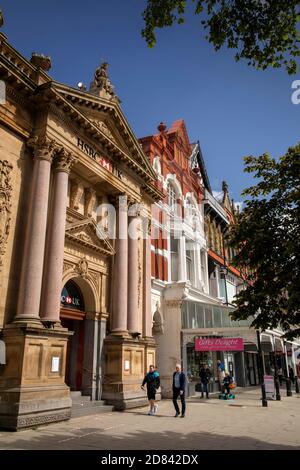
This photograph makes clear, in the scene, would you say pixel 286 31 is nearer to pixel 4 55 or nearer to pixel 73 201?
pixel 4 55

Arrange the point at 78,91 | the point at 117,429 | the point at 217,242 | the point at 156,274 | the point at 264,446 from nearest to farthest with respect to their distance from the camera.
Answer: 1. the point at 264,446
2. the point at 117,429
3. the point at 78,91
4. the point at 156,274
5. the point at 217,242

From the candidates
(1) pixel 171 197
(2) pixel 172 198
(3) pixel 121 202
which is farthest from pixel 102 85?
(2) pixel 172 198

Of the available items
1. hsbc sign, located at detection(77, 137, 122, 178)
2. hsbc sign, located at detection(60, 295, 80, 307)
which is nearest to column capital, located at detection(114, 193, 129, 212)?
hsbc sign, located at detection(77, 137, 122, 178)

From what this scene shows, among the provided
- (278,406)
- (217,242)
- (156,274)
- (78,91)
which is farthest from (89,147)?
(217,242)

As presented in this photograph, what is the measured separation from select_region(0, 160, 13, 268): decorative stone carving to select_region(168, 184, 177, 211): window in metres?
14.0

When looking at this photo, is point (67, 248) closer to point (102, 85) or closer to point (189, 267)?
point (102, 85)

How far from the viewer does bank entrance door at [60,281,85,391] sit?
1453 centimetres

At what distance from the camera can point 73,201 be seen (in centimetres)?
1514

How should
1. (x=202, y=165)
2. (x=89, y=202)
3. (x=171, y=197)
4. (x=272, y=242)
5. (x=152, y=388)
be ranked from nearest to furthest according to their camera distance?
(x=272, y=242) → (x=152, y=388) → (x=89, y=202) → (x=171, y=197) → (x=202, y=165)

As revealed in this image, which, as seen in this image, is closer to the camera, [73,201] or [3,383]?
[3,383]

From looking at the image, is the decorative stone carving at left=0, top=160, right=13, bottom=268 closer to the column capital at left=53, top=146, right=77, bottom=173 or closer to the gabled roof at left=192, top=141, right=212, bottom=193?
the column capital at left=53, top=146, right=77, bottom=173

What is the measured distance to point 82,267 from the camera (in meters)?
14.8

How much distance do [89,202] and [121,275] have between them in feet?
11.1

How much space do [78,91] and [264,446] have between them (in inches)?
506
